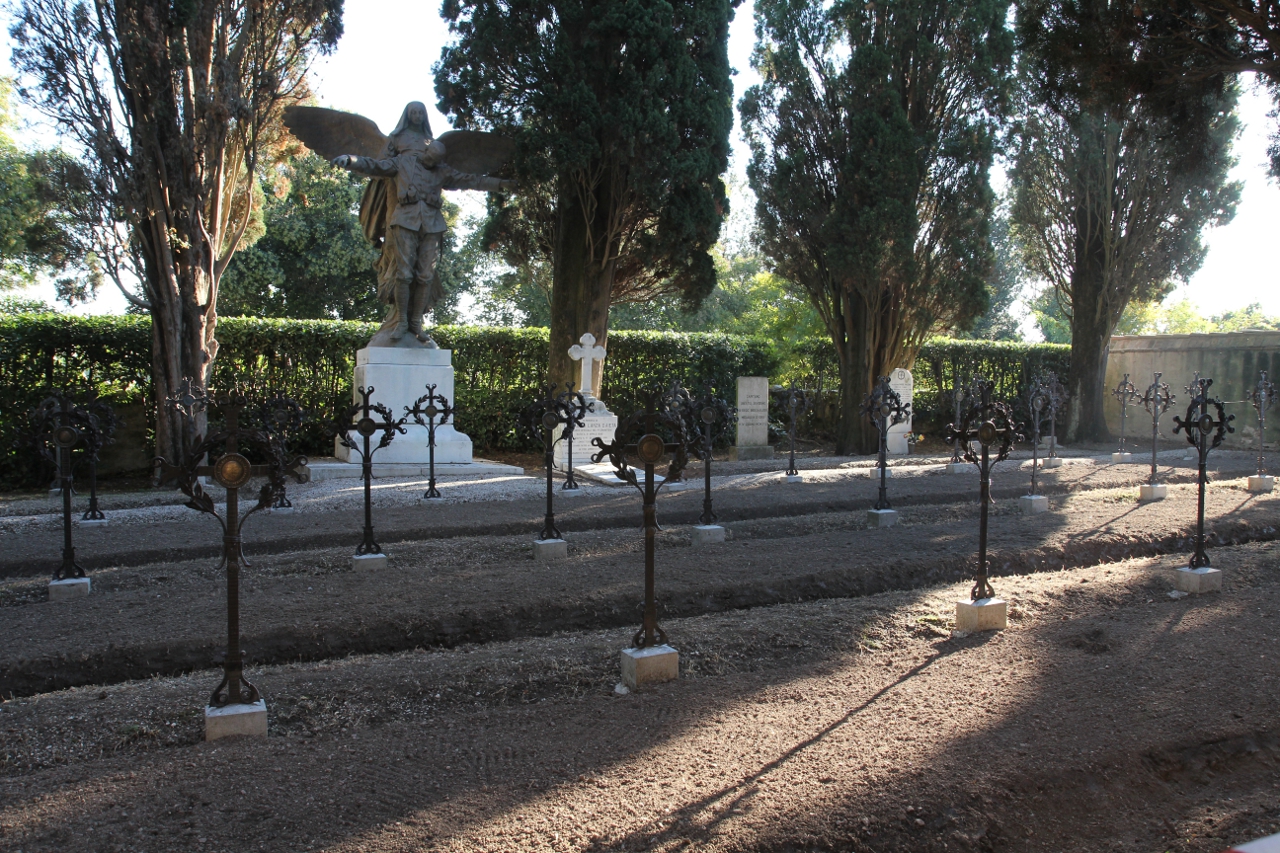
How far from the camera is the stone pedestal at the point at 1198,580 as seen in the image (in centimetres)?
476

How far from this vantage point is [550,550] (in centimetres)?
557

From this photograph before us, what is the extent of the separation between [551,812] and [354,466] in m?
8.54

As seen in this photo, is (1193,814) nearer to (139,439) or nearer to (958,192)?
(139,439)

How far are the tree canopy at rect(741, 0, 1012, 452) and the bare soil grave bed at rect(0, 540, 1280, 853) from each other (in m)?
10.8

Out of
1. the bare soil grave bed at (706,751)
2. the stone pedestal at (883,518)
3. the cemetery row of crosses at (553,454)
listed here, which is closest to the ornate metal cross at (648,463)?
the cemetery row of crosses at (553,454)

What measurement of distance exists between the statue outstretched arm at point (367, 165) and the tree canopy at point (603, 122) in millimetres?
1886

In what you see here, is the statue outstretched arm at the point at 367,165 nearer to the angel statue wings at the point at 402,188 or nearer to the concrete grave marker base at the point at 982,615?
the angel statue wings at the point at 402,188

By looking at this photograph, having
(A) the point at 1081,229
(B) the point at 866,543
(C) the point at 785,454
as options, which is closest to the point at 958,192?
(A) the point at 1081,229

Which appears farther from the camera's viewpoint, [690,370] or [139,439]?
[690,370]

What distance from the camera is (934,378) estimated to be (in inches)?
750

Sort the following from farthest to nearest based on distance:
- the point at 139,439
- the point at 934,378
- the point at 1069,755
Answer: the point at 934,378
the point at 139,439
the point at 1069,755

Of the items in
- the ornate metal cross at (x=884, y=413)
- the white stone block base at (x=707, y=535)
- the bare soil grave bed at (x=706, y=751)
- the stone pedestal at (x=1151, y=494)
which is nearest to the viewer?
the bare soil grave bed at (x=706, y=751)

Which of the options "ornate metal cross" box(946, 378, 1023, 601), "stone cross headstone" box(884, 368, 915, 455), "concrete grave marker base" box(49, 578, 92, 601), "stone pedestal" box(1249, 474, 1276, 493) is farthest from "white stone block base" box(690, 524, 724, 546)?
"stone cross headstone" box(884, 368, 915, 455)

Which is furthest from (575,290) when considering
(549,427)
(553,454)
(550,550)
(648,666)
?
(648,666)
